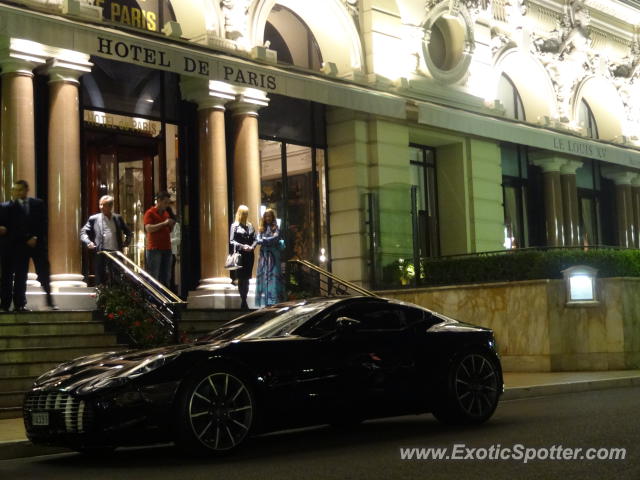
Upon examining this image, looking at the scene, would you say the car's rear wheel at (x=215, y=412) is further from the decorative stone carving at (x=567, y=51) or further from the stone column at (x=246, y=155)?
the decorative stone carving at (x=567, y=51)

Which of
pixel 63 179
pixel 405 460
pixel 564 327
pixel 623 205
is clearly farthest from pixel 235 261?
pixel 623 205

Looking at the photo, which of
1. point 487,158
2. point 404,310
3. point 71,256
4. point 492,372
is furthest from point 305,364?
point 487,158

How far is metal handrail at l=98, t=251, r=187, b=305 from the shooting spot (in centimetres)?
1412

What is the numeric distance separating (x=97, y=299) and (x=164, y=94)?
605 centimetres

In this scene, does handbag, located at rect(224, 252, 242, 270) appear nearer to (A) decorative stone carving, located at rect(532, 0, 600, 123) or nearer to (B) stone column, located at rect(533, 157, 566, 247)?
(B) stone column, located at rect(533, 157, 566, 247)

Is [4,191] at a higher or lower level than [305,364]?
higher

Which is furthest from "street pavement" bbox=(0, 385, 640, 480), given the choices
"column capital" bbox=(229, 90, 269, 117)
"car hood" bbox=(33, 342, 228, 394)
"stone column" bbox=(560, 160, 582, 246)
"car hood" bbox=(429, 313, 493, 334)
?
"stone column" bbox=(560, 160, 582, 246)

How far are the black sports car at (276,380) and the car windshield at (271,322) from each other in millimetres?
18

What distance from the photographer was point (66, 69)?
16.6 meters

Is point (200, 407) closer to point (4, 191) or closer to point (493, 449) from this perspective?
point (493, 449)

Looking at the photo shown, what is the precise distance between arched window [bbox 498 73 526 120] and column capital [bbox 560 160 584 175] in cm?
188

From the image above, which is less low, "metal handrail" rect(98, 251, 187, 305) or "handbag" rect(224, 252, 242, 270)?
"handbag" rect(224, 252, 242, 270)

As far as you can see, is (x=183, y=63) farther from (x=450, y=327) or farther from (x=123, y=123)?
(x=450, y=327)

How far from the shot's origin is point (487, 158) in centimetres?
2556
